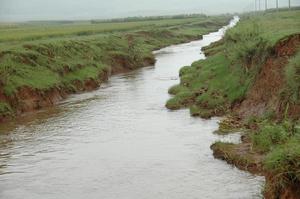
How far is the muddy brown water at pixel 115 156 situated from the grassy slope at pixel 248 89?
1306mm

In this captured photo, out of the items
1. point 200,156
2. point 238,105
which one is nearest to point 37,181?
point 200,156

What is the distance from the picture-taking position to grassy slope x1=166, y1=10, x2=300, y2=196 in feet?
41.4

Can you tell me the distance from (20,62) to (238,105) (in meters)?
16.0

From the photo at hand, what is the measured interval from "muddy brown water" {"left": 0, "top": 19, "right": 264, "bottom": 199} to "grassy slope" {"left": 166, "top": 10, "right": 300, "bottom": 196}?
1306 mm

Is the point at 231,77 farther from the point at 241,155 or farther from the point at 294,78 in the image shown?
the point at 241,155

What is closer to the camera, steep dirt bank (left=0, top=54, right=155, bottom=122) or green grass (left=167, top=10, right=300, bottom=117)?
green grass (left=167, top=10, right=300, bottom=117)

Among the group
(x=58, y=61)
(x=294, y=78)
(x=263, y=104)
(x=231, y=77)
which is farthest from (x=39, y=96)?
(x=294, y=78)

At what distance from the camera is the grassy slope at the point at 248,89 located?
41.4 ft

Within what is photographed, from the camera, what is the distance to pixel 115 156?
19.5 meters

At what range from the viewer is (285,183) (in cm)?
1240

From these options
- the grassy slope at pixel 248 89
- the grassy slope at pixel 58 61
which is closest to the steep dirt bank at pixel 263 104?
the grassy slope at pixel 248 89

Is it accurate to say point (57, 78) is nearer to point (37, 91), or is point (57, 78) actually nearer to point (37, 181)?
point (37, 91)

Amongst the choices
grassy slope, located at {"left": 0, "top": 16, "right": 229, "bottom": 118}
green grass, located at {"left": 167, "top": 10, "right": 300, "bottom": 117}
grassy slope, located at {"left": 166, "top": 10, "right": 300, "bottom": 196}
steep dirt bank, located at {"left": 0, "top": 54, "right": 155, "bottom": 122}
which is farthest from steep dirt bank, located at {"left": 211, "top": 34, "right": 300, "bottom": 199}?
grassy slope, located at {"left": 0, "top": 16, "right": 229, "bottom": 118}

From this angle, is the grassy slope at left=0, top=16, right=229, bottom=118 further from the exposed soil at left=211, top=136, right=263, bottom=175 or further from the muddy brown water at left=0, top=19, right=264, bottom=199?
the exposed soil at left=211, top=136, right=263, bottom=175
